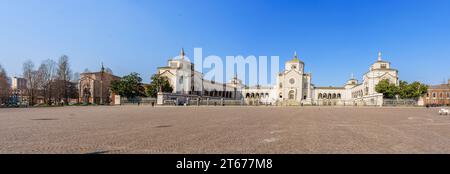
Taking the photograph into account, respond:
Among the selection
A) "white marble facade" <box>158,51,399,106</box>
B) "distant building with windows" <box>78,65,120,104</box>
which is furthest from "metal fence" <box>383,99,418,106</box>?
"distant building with windows" <box>78,65,120,104</box>

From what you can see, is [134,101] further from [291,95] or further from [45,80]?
[291,95]

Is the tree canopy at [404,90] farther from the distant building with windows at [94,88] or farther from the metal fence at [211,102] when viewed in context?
the distant building with windows at [94,88]

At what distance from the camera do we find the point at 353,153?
20.4ft

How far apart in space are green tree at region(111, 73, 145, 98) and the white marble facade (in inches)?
605

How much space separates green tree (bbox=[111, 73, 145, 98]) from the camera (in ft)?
194

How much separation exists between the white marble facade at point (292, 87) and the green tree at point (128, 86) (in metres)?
15.4

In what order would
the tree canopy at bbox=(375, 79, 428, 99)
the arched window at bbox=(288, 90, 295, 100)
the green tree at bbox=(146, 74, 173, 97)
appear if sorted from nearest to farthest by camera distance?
the green tree at bbox=(146, 74, 173, 97) < the tree canopy at bbox=(375, 79, 428, 99) < the arched window at bbox=(288, 90, 295, 100)

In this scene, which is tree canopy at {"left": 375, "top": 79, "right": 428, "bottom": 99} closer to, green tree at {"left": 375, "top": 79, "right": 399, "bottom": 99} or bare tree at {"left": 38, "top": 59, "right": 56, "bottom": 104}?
green tree at {"left": 375, "top": 79, "right": 399, "bottom": 99}

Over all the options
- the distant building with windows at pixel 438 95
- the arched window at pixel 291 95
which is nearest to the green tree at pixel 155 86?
the arched window at pixel 291 95

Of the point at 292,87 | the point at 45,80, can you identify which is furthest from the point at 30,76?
the point at 292,87

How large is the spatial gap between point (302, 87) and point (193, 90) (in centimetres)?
3648

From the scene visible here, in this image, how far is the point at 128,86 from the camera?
195 ft
